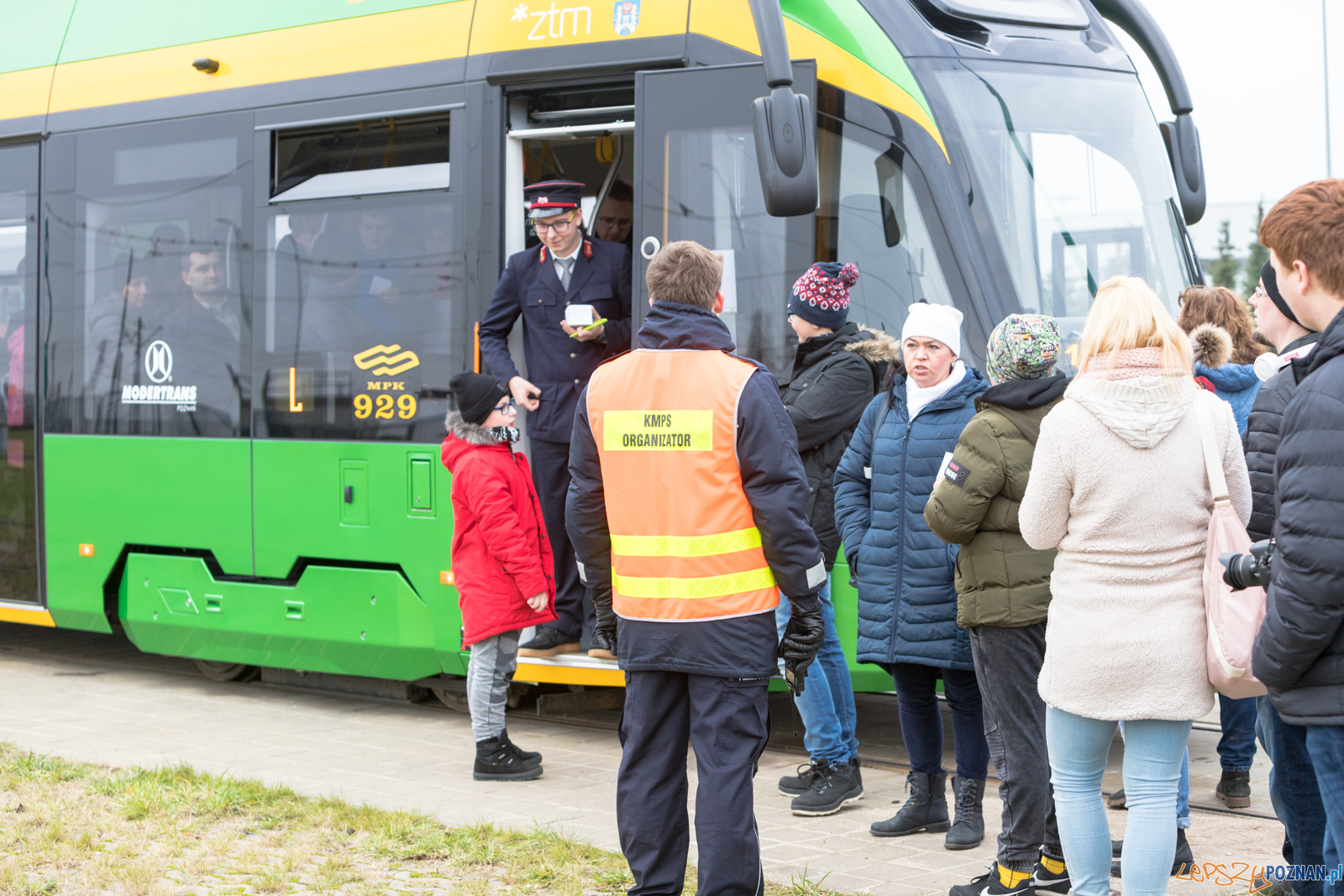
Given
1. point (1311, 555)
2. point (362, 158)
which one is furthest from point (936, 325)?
point (362, 158)

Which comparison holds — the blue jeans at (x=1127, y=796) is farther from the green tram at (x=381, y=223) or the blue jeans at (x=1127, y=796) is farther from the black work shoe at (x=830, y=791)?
the green tram at (x=381, y=223)

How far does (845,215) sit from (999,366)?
182 centimetres

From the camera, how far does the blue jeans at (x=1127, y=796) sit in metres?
3.51

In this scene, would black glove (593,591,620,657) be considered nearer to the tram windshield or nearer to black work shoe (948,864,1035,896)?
black work shoe (948,864,1035,896)

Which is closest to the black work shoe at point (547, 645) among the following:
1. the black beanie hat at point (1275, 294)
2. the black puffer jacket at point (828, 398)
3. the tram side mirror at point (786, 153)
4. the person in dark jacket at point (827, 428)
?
the person in dark jacket at point (827, 428)

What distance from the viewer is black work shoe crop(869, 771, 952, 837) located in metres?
5.01

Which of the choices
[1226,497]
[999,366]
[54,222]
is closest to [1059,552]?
[1226,497]

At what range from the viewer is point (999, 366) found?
165 inches

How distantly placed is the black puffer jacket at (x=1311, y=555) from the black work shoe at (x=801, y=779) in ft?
9.03

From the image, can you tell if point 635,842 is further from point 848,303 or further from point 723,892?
point 848,303

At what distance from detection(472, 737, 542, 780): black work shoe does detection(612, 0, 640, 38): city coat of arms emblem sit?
9.87ft

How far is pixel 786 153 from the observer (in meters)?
5.14

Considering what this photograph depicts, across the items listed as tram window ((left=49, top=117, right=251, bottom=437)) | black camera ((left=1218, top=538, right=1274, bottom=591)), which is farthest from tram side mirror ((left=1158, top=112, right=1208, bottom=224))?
tram window ((left=49, top=117, right=251, bottom=437))

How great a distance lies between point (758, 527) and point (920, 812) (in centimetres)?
165
